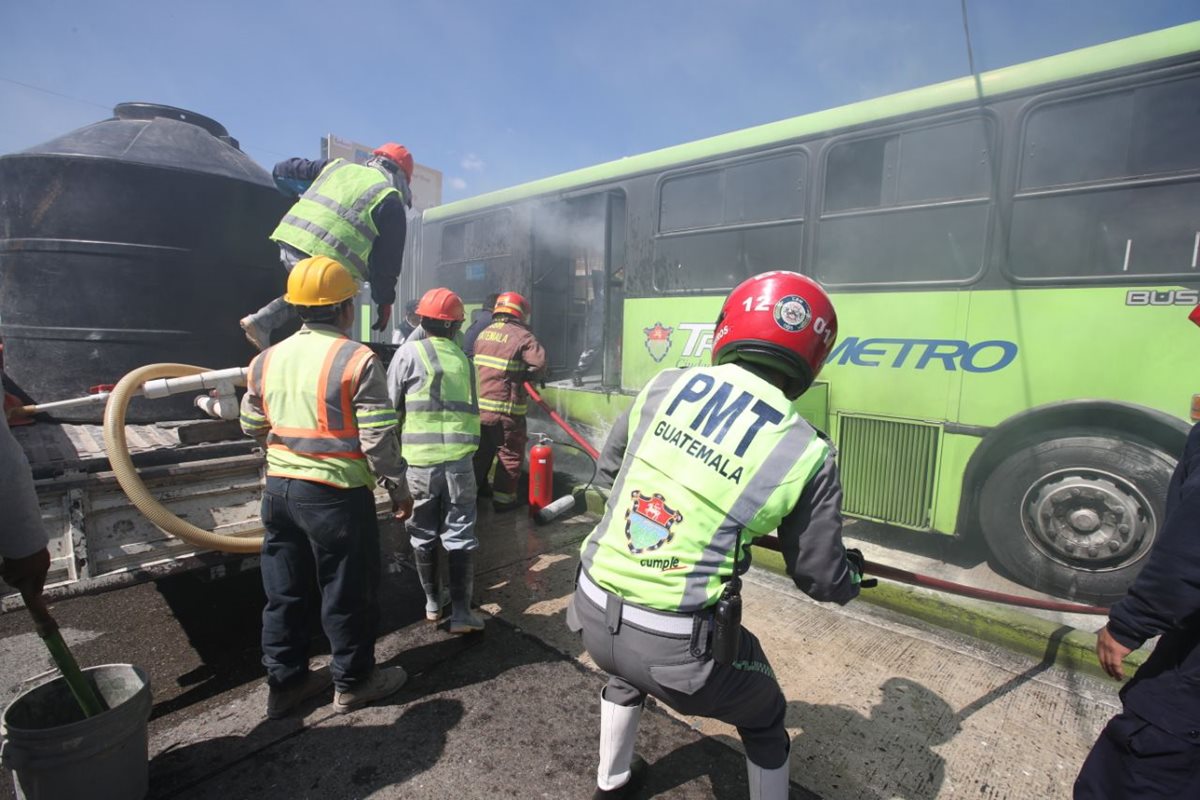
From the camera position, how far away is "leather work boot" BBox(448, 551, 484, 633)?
3.19 m

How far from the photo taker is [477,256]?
753 cm

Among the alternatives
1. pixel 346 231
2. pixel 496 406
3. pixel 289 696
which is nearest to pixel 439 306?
pixel 346 231

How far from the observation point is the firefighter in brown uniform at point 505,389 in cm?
521

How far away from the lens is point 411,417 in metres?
3.25

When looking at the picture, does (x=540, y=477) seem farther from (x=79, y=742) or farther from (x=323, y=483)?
(x=79, y=742)

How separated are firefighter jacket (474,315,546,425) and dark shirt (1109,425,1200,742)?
425cm

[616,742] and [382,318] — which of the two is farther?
[382,318]

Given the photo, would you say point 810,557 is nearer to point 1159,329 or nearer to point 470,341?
point 1159,329

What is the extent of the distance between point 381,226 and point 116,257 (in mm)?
1544

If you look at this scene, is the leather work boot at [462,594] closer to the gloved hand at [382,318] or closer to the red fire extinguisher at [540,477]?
the gloved hand at [382,318]

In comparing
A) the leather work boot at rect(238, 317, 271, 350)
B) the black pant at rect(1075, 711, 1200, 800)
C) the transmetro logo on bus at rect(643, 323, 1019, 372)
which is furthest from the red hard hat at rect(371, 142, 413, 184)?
the black pant at rect(1075, 711, 1200, 800)

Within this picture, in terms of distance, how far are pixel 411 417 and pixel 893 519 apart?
3.57 m

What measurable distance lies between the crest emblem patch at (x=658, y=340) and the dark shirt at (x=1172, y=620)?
4.03m

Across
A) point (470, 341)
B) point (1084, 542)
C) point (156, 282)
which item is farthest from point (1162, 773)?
point (470, 341)
